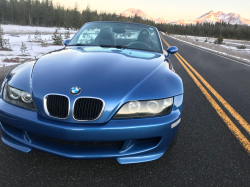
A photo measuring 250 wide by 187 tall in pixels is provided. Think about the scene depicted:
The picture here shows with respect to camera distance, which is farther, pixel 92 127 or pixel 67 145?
pixel 67 145

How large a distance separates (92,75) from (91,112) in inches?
17.4

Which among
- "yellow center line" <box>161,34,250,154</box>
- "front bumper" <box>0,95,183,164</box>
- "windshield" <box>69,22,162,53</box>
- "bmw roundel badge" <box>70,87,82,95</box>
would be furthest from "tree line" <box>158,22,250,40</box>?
"bmw roundel badge" <box>70,87,82,95</box>

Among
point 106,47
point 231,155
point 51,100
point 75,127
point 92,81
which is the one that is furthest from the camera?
point 106,47

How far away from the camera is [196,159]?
1.99 m

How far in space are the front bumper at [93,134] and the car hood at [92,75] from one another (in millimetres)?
120

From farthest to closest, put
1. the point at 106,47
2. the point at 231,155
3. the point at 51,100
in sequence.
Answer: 1. the point at 106,47
2. the point at 231,155
3. the point at 51,100

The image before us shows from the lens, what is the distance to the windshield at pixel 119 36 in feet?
10.5

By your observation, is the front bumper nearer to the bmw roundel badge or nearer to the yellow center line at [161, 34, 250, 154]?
the bmw roundel badge

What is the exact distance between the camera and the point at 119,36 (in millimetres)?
3461

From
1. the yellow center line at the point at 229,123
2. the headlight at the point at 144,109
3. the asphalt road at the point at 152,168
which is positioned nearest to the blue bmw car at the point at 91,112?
the headlight at the point at 144,109

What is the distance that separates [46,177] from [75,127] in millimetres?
558

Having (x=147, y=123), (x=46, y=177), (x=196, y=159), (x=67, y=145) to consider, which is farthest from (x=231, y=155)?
(x=46, y=177)

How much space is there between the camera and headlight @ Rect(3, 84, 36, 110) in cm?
167

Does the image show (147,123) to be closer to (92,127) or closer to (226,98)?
(92,127)
